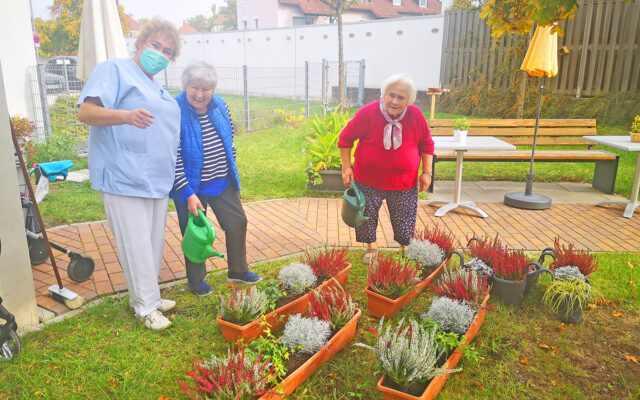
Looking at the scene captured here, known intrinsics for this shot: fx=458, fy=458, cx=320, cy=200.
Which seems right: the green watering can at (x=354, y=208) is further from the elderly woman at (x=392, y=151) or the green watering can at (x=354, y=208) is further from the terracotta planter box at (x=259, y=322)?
the terracotta planter box at (x=259, y=322)

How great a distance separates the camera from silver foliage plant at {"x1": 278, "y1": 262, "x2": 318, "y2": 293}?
10.9 ft

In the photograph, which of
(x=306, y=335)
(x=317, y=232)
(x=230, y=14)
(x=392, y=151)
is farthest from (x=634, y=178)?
(x=230, y=14)

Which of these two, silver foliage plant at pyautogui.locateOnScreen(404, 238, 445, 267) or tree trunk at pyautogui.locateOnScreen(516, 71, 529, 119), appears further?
tree trunk at pyautogui.locateOnScreen(516, 71, 529, 119)

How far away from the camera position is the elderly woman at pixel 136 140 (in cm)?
260

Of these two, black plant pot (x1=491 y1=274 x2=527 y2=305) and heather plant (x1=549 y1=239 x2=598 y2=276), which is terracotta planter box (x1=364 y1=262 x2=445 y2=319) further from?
heather plant (x1=549 y1=239 x2=598 y2=276)

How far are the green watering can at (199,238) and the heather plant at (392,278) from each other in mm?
1102

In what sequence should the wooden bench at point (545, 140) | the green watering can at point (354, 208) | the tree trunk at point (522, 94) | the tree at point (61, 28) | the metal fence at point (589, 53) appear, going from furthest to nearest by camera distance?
1. the tree at point (61, 28)
2. the tree trunk at point (522, 94)
3. the metal fence at point (589, 53)
4. the wooden bench at point (545, 140)
5. the green watering can at point (354, 208)

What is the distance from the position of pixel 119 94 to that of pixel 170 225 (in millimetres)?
2789

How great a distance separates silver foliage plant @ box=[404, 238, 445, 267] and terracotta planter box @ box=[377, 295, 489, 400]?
0.78m

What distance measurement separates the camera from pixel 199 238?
3096 millimetres

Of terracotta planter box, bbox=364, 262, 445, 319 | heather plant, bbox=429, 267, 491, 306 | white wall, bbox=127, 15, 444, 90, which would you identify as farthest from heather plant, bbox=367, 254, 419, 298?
white wall, bbox=127, 15, 444, 90

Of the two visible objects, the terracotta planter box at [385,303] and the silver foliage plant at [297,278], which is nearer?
the terracotta planter box at [385,303]

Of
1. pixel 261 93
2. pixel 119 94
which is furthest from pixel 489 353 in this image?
pixel 261 93

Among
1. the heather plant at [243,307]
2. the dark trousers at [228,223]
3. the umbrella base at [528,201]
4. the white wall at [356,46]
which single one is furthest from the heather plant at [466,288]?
the white wall at [356,46]
